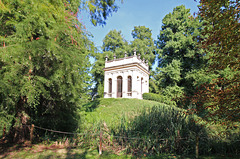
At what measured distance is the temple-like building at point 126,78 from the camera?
17.9 m

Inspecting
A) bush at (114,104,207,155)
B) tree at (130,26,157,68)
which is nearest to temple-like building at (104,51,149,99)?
tree at (130,26,157,68)

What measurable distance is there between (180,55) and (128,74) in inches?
316

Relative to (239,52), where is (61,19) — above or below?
above

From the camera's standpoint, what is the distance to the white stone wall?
1780cm

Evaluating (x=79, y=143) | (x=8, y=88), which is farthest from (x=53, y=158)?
A: (x=8, y=88)

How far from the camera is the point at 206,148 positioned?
15.5ft

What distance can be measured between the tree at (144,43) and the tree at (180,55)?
4.23m

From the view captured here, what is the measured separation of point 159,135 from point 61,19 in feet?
15.8

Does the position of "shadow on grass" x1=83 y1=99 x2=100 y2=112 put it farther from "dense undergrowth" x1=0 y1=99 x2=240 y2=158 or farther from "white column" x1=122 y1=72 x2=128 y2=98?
"dense undergrowth" x1=0 y1=99 x2=240 y2=158

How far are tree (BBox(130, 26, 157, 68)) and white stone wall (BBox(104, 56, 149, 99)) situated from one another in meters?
6.74

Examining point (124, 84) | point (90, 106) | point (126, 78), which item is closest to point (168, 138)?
point (90, 106)

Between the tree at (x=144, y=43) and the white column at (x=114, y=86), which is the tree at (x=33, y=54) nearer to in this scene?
the white column at (x=114, y=86)

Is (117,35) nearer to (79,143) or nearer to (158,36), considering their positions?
(158,36)

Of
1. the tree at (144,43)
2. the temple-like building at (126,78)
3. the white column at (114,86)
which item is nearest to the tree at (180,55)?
the temple-like building at (126,78)
